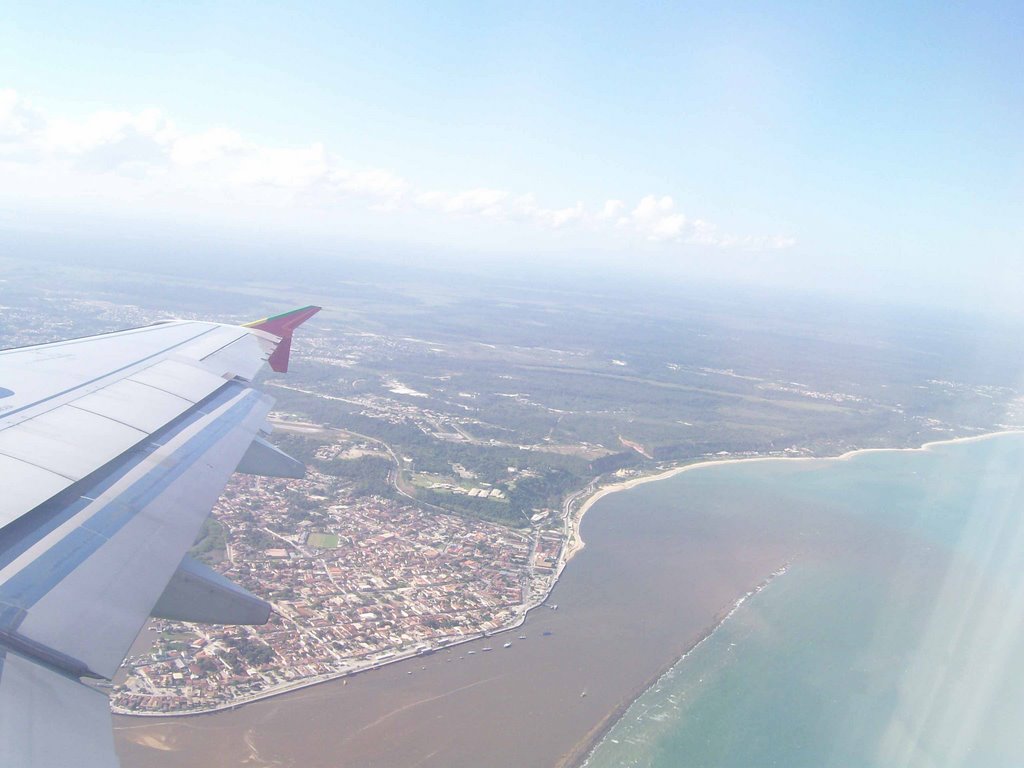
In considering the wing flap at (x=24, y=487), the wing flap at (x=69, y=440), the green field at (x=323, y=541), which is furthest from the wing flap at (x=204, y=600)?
the green field at (x=323, y=541)

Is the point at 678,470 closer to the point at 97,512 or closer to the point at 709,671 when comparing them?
the point at 709,671

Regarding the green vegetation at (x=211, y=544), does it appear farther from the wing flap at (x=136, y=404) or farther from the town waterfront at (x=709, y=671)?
the wing flap at (x=136, y=404)

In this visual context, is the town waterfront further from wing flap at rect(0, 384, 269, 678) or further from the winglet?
wing flap at rect(0, 384, 269, 678)

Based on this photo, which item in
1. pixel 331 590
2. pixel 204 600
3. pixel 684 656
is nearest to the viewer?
pixel 204 600

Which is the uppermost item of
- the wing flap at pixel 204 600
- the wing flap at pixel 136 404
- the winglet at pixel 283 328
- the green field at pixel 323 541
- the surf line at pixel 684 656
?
the winglet at pixel 283 328

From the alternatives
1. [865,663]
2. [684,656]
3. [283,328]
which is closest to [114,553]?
[283,328]
